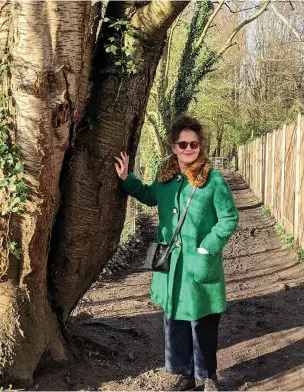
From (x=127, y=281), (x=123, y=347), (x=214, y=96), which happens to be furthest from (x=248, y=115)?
(x=123, y=347)

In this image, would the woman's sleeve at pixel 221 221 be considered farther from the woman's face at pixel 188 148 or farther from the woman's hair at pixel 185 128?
the woman's hair at pixel 185 128

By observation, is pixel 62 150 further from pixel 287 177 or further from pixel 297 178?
pixel 287 177

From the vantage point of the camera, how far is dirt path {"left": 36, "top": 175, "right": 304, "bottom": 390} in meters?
3.96

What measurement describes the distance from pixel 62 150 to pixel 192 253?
1081mm

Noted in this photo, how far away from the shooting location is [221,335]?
516 cm

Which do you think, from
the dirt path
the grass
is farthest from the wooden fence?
the dirt path

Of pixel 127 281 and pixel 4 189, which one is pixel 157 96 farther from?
pixel 4 189

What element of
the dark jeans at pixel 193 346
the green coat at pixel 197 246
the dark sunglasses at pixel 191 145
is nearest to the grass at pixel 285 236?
the dark jeans at pixel 193 346

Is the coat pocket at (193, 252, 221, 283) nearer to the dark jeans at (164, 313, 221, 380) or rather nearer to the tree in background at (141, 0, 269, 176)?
the dark jeans at (164, 313, 221, 380)

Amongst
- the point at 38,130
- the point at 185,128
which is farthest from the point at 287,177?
the point at 38,130

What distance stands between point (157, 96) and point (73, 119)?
51.7 feet

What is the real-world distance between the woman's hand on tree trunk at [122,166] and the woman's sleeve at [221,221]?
2.35ft

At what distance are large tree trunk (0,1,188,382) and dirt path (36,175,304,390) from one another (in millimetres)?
416

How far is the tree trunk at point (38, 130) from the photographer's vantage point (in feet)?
10.1
